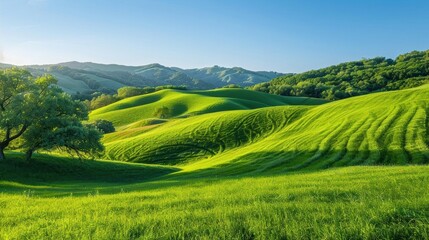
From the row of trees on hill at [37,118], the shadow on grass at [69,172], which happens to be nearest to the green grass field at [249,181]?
the shadow on grass at [69,172]

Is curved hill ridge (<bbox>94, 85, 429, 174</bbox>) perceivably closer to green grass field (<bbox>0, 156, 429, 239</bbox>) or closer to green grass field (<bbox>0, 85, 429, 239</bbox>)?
green grass field (<bbox>0, 85, 429, 239</bbox>)

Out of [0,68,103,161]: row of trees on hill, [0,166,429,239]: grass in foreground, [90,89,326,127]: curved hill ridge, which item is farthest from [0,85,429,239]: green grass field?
[90,89,326,127]: curved hill ridge

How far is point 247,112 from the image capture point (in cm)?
8331

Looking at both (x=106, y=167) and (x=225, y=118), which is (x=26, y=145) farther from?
(x=225, y=118)

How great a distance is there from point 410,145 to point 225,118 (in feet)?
149

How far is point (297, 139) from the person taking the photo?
5222 cm

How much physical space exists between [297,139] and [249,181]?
1274 inches

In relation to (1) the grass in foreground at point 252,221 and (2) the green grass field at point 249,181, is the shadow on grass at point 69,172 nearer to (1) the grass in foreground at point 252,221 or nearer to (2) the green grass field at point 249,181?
(2) the green grass field at point 249,181

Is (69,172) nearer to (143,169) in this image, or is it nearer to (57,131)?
(57,131)

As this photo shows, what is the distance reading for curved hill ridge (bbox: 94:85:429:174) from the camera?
1567 inches

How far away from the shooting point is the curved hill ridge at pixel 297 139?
39.8m

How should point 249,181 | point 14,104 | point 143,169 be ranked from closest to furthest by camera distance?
point 249,181 < point 14,104 < point 143,169

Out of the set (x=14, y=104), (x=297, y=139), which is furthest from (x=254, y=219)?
(x=297, y=139)

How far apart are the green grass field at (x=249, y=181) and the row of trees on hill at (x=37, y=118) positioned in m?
3.18
